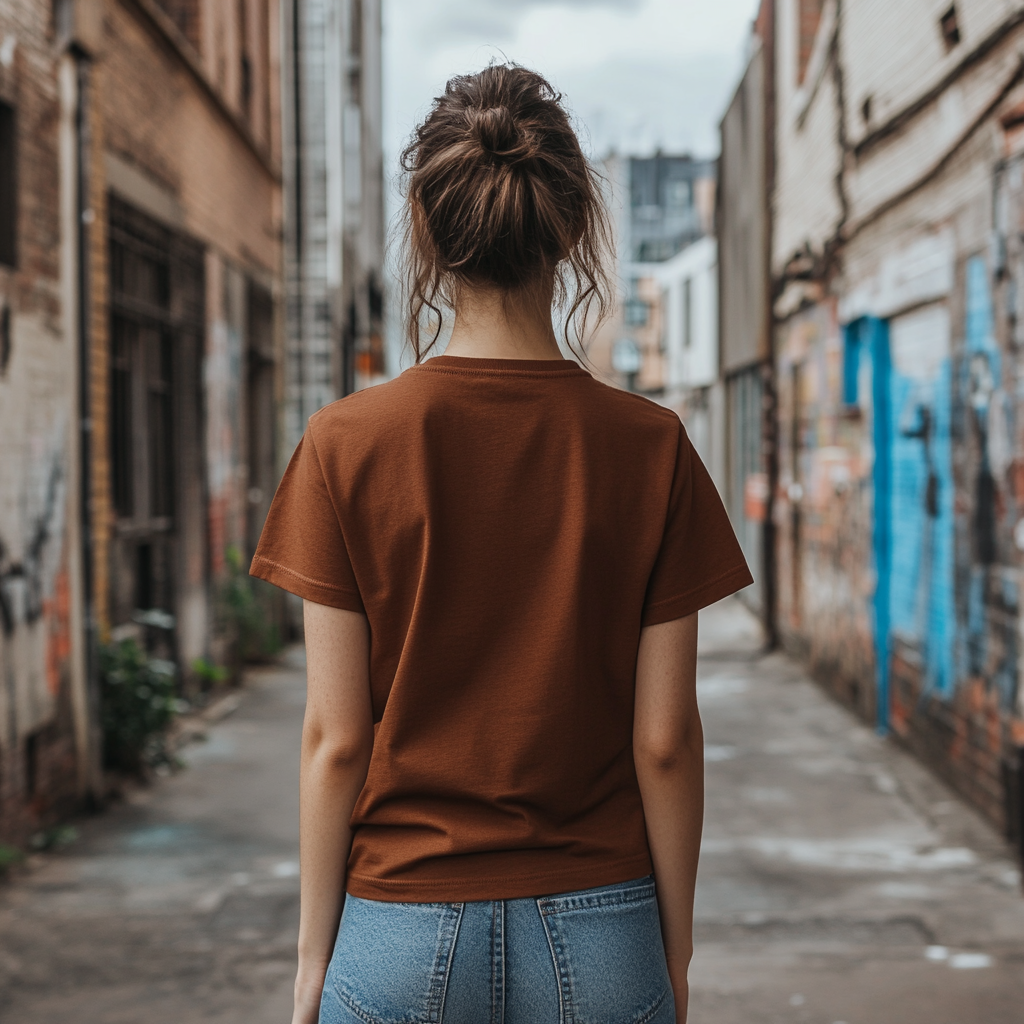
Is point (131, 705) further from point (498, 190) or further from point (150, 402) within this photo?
point (498, 190)

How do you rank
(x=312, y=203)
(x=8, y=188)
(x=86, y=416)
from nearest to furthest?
(x=8, y=188), (x=86, y=416), (x=312, y=203)

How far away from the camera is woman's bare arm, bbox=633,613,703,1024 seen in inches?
60.8

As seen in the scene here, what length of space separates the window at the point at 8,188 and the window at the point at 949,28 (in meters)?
4.59

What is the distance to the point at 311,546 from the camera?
146 cm

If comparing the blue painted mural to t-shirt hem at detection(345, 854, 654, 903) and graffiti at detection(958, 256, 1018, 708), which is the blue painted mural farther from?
t-shirt hem at detection(345, 854, 654, 903)

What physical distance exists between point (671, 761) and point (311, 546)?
0.52 m

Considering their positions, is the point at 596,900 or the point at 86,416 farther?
the point at 86,416

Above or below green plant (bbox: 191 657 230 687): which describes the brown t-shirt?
above

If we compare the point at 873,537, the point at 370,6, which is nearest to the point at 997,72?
the point at 873,537

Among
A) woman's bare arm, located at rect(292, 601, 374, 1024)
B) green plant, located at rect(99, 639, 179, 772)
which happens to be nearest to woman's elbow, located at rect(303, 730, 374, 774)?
woman's bare arm, located at rect(292, 601, 374, 1024)

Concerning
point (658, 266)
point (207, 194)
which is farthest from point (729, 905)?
point (658, 266)

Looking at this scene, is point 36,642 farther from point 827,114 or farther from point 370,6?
point 370,6

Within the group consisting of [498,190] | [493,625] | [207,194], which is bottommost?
[493,625]

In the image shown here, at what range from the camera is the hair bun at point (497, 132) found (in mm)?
1476
